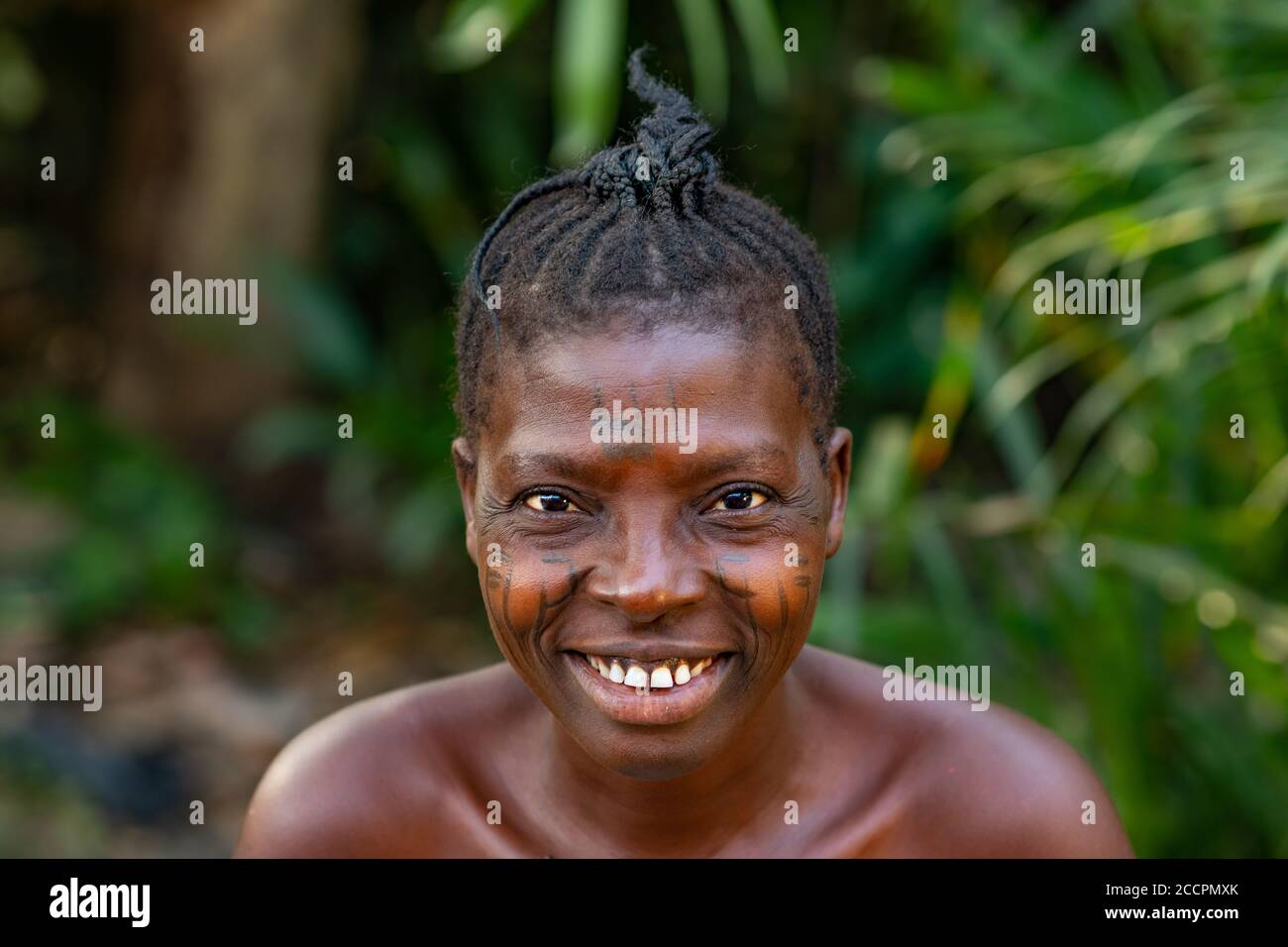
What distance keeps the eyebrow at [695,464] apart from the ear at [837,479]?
0.63 ft

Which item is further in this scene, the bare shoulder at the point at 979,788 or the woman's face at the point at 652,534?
the bare shoulder at the point at 979,788

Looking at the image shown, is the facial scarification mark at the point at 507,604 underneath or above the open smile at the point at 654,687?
A: above

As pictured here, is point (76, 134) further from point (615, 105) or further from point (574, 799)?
point (574, 799)

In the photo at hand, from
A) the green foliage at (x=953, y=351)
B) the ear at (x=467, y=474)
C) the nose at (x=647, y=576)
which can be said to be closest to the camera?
the nose at (x=647, y=576)

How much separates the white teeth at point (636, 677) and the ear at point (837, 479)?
32 cm

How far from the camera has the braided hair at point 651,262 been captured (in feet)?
5.52

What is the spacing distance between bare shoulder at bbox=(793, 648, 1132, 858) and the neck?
14cm

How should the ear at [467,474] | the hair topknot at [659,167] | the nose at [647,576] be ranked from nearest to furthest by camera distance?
the nose at [647,576], the hair topknot at [659,167], the ear at [467,474]

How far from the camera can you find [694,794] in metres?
1.95

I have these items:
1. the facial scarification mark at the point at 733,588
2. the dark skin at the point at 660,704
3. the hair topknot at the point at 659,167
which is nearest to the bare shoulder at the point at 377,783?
the dark skin at the point at 660,704

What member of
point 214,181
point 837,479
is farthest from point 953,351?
point 214,181

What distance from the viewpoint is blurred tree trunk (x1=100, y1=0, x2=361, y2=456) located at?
4.99 meters

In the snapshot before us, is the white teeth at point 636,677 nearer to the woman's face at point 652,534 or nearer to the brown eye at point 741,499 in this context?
the woman's face at point 652,534

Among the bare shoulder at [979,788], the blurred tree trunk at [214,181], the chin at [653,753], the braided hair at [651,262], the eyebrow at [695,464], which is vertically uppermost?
the blurred tree trunk at [214,181]
